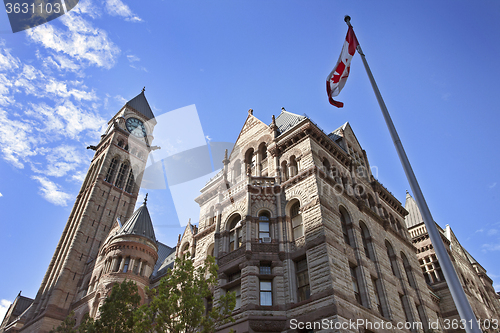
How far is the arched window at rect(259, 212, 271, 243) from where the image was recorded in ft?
78.8

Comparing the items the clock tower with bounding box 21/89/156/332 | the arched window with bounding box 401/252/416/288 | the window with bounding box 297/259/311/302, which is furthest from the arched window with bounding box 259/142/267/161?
the clock tower with bounding box 21/89/156/332

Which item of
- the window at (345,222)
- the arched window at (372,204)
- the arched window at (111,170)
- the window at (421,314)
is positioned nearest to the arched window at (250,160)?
the window at (345,222)

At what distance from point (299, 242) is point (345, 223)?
489cm

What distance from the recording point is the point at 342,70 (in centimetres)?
1595

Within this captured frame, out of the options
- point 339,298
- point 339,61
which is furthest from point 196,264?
point 339,61

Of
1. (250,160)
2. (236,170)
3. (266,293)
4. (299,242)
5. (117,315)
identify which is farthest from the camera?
(236,170)

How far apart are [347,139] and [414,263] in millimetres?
12839

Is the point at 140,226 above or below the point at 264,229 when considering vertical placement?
above

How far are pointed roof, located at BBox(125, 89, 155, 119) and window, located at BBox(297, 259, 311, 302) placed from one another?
75528mm

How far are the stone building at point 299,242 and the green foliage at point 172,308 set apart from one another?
1.66 metres

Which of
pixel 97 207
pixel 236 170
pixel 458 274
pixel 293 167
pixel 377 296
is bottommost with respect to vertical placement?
pixel 377 296

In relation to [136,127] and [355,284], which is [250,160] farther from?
[136,127]

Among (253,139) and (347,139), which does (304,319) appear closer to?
(253,139)

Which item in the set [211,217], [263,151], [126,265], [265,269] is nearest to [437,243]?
[265,269]
